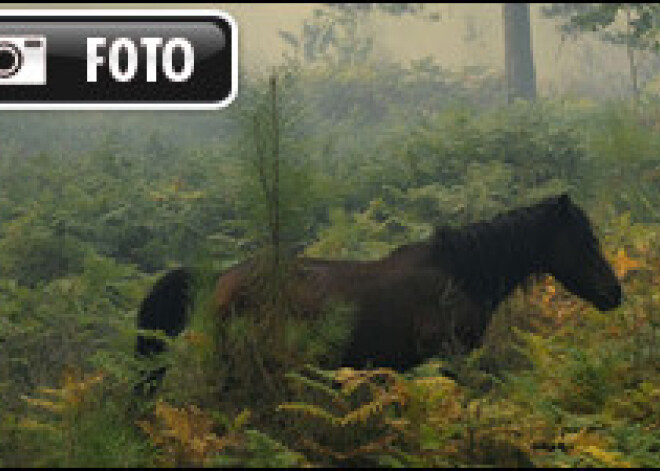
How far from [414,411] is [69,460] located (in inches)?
76.4

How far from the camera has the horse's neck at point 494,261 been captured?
21.4 ft

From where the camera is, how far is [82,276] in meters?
9.39

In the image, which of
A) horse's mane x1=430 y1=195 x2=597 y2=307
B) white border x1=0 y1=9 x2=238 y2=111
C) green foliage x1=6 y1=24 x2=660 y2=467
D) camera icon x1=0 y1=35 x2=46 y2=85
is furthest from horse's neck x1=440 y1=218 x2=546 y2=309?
camera icon x1=0 y1=35 x2=46 y2=85

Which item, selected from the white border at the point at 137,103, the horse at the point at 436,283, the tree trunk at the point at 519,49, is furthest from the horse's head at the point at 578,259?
the tree trunk at the point at 519,49

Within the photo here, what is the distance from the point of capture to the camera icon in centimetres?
479

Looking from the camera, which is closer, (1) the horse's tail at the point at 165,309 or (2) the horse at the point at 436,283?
(2) the horse at the point at 436,283

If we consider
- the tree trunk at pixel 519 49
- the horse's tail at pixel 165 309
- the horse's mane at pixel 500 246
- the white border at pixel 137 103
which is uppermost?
the tree trunk at pixel 519 49

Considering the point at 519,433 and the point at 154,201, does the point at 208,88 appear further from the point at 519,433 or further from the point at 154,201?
the point at 154,201

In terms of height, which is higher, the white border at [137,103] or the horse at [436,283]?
the white border at [137,103]

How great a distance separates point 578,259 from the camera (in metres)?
7.03

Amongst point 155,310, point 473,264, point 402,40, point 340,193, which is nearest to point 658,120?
point 340,193

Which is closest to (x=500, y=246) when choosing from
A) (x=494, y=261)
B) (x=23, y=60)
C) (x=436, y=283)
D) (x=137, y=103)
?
(x=494, y=261)

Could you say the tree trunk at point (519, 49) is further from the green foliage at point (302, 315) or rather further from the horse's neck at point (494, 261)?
the horse's neck at point (494, 261)

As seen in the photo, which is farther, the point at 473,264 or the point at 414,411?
the point at 473,264
